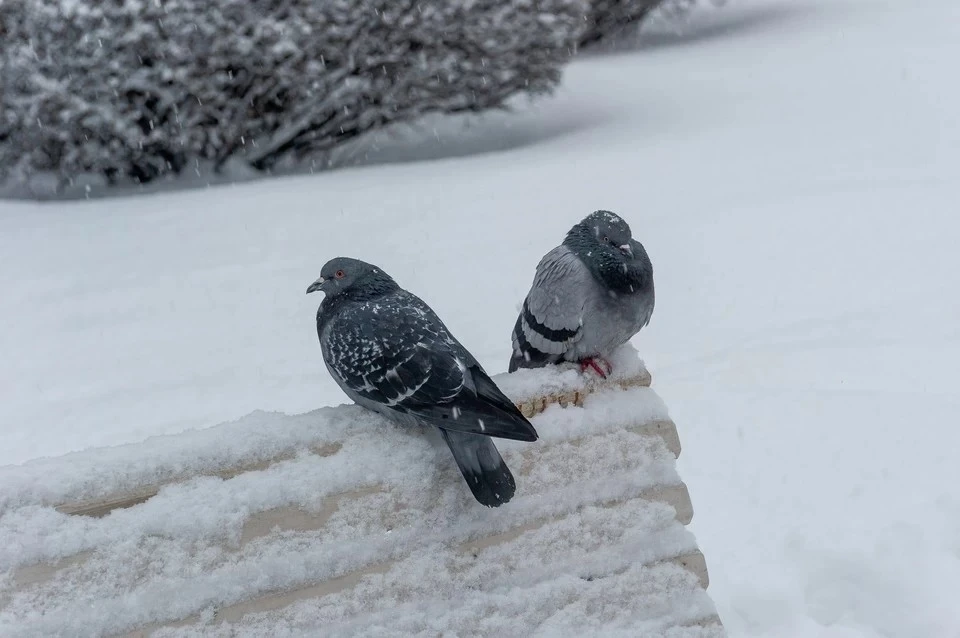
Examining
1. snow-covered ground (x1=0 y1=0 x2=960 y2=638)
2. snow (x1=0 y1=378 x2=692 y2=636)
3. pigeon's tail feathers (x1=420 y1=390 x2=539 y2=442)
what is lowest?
snow-covered ground (x1=0 y1=0 x2=960 y2=638)

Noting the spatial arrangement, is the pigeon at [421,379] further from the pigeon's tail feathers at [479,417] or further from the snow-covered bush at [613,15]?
the snow-covered bush at [613,15]

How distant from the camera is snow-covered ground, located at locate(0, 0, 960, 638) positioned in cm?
362

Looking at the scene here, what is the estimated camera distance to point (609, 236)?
2.87 meters

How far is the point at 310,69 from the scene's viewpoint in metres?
7.10

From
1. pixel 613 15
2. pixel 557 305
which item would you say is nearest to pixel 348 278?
pixel 557 305

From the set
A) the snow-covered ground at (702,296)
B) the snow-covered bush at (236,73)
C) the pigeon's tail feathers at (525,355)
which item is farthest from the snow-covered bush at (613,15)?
the pigeon's tail feathers at (525,355)

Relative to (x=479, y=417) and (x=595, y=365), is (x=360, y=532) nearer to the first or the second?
(x=479, y=417)

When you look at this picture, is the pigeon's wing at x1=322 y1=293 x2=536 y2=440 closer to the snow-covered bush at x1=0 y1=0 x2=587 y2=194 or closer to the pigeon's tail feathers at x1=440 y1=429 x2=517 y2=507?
the pigeon's tail feathers at x1=440 y1=429 x2=517 y2=507

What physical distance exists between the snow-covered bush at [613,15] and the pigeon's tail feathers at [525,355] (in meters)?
9.76

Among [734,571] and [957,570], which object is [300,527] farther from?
[957,570]

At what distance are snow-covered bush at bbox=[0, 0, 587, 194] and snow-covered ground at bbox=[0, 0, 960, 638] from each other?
0.47 metres

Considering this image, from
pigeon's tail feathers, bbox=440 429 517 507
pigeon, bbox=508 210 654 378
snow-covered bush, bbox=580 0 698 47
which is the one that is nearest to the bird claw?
pigeon, bbox=508 210 654 378

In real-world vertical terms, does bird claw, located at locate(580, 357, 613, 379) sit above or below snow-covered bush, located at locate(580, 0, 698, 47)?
below

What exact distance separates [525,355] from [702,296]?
2.41m
